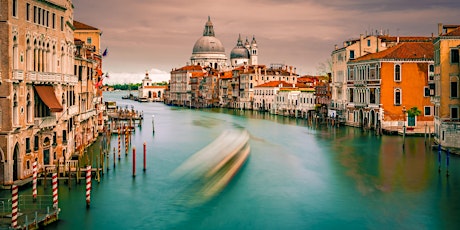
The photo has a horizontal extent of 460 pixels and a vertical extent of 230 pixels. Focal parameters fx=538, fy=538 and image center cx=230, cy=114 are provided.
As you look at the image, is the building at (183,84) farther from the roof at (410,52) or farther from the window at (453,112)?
the window at (453,112)

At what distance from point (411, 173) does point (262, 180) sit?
4858mm

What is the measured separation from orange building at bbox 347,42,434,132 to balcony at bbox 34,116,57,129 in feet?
60.8

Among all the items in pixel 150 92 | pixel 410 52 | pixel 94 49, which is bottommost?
pixel 150 92

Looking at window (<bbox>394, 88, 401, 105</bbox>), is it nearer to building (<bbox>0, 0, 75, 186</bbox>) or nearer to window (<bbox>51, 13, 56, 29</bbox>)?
building (<bbox>0, 0, 75, 186</bbox>)

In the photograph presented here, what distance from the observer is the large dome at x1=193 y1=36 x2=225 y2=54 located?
3942 inches

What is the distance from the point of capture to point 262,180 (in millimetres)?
16547

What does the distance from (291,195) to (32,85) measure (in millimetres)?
7388

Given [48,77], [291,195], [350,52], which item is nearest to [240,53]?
[350,52]

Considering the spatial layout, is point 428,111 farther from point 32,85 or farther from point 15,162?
point 15,162

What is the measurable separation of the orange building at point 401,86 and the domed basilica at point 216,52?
64.4 m

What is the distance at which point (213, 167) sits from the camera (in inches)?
711

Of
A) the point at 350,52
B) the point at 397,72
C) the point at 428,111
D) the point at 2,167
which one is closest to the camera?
the point at 2,167

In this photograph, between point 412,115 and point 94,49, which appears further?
point 412,115

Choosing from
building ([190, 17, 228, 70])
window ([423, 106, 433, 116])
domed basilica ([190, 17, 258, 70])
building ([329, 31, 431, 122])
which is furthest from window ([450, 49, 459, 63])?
building ([190, 17, 228, 70])
